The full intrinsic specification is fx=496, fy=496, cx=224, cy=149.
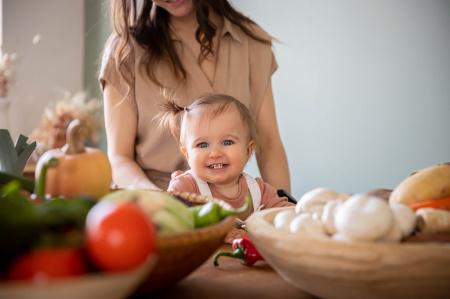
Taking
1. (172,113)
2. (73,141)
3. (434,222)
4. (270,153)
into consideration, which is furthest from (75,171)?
(270,153)

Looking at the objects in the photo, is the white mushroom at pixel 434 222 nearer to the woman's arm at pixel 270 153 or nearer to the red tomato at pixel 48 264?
the red tomato at pixel 48 264

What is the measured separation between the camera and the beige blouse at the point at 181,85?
2.05 m

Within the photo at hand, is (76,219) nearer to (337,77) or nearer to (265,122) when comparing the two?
(265,122)

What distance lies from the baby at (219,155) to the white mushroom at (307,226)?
29.8 inches

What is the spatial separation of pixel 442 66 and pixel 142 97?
4.41 feet

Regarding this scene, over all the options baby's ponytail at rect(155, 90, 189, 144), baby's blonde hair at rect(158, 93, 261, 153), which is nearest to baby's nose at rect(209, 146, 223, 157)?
baby's blonde hair at rect(158, 93, 261, 153)

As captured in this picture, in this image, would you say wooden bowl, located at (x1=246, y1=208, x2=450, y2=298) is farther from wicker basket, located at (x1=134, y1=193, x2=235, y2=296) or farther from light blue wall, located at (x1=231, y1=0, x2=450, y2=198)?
light blue wall, located at (x1=231, y1=0, x2=450, y2=198)

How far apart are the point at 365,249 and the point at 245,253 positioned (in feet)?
1.19

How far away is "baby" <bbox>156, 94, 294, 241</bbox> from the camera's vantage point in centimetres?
153

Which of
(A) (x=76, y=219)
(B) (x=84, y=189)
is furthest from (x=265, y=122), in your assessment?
(A) (x=76, y=219)

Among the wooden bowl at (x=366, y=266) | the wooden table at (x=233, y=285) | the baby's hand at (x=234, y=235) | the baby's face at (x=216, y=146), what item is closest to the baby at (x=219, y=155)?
the baby's face at (x=216, y=146)

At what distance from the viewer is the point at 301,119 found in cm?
316

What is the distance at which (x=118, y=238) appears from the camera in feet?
1.44

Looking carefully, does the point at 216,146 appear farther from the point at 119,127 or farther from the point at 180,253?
the point at 180,253
